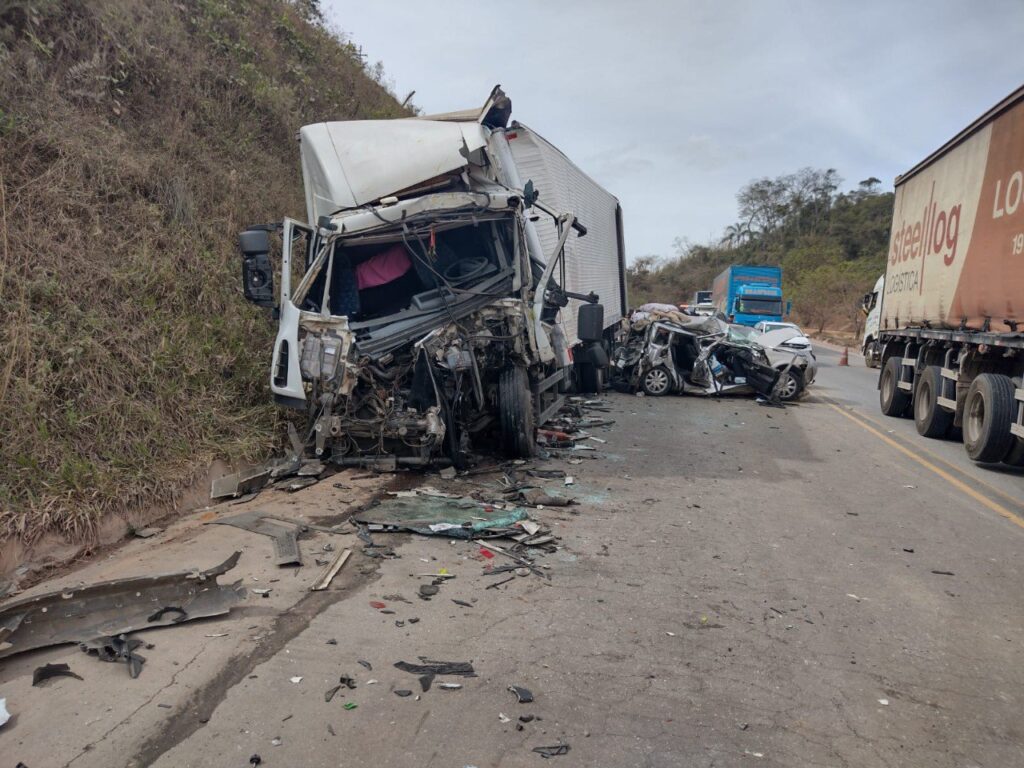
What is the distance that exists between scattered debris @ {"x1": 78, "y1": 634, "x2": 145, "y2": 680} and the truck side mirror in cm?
399

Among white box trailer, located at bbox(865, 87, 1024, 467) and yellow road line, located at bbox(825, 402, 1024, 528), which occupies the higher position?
white box trailer, located at bbox(865, 87, 1024, 467)

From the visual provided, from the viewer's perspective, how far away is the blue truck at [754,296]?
27797 millimetres

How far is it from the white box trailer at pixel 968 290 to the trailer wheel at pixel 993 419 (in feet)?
0.04

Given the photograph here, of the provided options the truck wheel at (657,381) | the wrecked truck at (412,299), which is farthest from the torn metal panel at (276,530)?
the truck wheel at (657,381)

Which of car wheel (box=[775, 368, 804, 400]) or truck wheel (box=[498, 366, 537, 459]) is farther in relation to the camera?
car wheel (box=[775, 368, 804, 400])

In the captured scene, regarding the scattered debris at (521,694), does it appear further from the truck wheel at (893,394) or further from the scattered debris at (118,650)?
the truck wheel at (893,394)

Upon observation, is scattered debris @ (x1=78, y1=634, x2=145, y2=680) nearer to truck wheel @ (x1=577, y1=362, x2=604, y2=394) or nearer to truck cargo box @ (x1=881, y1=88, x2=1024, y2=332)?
truck cargo box @ (x1=881, y1=88, x2=1024, y2=332)

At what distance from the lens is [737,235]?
246ft

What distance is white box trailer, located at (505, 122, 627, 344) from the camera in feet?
33.2

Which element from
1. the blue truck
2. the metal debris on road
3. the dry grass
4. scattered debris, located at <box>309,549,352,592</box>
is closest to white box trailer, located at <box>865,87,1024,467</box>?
scattered debris, located at <box>309,549,352,592</box>

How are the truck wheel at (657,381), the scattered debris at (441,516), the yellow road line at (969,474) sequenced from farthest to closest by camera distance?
the truck wheel at (657,381)
the yellow road line at (969,474)
the scattered debris at (441,516)

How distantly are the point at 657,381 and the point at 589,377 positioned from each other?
1.39 metres

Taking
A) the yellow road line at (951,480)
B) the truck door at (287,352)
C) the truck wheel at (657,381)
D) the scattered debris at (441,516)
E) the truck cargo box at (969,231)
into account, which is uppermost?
the truck cargo box at (969,231)

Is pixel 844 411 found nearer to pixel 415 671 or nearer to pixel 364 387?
pixel 364 387
